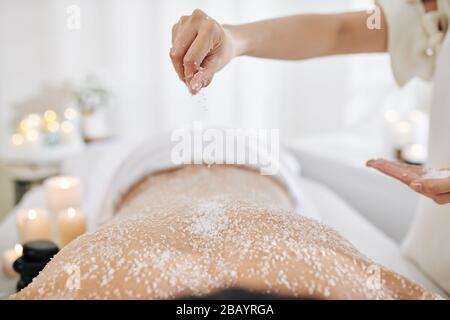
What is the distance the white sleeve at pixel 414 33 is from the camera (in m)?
0.94

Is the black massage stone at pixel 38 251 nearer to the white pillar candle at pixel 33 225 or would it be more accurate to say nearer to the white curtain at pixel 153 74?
the white pillar candle at pixel 33 225

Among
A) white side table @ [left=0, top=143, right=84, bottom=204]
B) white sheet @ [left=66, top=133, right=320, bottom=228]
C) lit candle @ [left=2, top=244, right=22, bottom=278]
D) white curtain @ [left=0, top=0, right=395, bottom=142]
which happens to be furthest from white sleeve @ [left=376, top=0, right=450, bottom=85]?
white side table @ [left=0, top=143, right=84, bottom=204]

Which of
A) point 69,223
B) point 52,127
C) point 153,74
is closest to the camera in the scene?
point 69,223

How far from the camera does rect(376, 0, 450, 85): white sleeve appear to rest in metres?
0.94

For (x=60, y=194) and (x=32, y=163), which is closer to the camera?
(x=60, y=194)

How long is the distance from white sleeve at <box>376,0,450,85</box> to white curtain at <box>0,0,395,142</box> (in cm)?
144

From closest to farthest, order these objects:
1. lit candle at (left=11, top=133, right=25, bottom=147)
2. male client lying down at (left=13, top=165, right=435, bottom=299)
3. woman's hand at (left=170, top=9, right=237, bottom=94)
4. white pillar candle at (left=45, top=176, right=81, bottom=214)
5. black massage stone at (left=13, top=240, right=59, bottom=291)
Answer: male client lying down at (left=13, top=165, right=435, bottom=299), woman's hand at (left=170, top=9, right=237, bottom=94), black massage stone at (left=13, top=240, right=59, bottom=291), white pillar candle at (left=45, top=176, right=81, bottom=214), lit candle at (left=11, top=133, right=25, bottom=147)

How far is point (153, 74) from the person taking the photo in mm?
2789

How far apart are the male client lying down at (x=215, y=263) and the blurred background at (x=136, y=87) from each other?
177cm

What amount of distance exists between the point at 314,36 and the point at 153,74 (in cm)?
194

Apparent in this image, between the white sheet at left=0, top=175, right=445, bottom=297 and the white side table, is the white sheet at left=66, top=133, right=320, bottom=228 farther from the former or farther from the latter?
the white side table

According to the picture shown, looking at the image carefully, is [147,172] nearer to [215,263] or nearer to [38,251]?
[38,251]

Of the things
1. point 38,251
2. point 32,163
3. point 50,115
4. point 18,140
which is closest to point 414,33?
point 38,251
